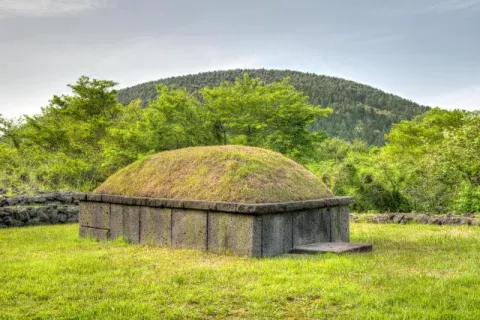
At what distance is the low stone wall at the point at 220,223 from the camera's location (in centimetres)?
833

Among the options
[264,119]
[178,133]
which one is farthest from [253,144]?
[178,133]

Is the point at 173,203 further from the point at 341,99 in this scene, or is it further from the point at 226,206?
the point at 341,99

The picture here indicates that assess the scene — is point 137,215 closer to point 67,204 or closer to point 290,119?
point 67,204

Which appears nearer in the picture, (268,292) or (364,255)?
(268,292)

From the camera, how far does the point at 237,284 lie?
6.26m

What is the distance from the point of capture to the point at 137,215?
10.1 m

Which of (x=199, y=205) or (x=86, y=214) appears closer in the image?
(x=199, y=205)

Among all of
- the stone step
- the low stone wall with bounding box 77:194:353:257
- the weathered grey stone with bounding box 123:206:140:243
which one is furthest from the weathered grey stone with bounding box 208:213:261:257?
the weathered grey stone with bounding box 123:206:140:243

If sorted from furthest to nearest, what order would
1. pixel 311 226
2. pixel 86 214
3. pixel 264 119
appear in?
1. pixel 264 119
2. pixel 86 214
3. pixel 311 226

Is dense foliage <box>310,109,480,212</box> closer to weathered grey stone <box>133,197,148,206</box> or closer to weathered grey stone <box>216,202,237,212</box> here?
weathered grey stone <box>133,197,148,206</box>

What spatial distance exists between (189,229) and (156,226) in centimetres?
91

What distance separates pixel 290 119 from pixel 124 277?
1692 centimetres

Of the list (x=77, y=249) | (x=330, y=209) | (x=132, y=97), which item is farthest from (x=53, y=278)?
(x=132, y=97)

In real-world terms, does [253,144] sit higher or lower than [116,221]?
higher
